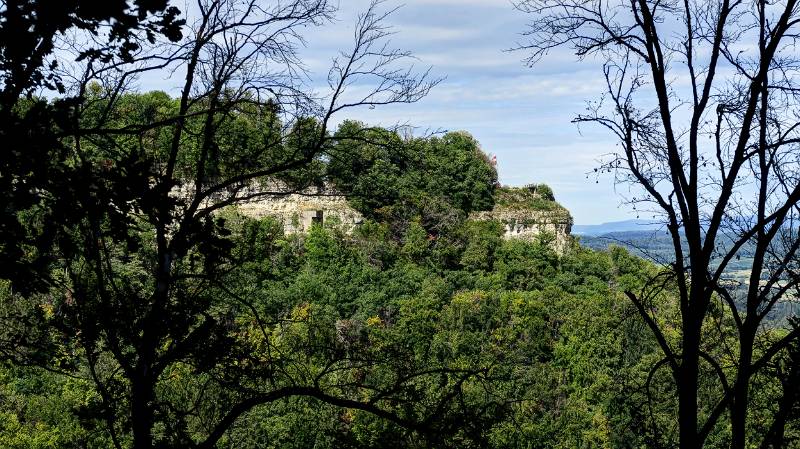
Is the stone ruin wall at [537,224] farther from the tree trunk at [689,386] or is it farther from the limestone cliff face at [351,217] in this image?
the tree trunk at [689,386]

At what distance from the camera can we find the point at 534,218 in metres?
40.1

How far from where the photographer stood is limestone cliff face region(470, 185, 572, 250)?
130 ft

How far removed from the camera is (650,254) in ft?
18.1

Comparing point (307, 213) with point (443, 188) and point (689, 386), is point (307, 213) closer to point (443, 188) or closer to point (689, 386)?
point (443, 188)

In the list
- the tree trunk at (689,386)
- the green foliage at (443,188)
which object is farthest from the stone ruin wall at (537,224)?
the tree trunk at (689,386)

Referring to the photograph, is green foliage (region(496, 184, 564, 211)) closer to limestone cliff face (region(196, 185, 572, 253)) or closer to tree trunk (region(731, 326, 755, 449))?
limestone cliff face (region(196, 185, 572, 253))

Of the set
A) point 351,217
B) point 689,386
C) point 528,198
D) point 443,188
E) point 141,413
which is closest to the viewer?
point 141,413

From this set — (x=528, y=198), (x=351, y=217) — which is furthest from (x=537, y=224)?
(x=351, y=217)

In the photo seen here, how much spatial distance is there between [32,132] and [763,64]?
3946 mm

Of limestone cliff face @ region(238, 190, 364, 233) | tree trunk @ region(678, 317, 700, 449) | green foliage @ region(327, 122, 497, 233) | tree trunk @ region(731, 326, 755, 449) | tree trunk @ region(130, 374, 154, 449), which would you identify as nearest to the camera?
tree trunk @ region(130, 374, 154, 449)

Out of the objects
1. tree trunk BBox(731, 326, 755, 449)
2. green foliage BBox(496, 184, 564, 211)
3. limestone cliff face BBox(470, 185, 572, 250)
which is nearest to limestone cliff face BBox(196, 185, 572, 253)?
limestone cliff face BBox(470, 185, 572, 250)

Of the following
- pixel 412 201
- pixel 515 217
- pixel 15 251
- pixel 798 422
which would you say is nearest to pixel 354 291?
pixel 412 201

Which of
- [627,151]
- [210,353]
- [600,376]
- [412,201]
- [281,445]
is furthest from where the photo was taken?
[412,201]

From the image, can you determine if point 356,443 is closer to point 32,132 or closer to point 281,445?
point 32,132
